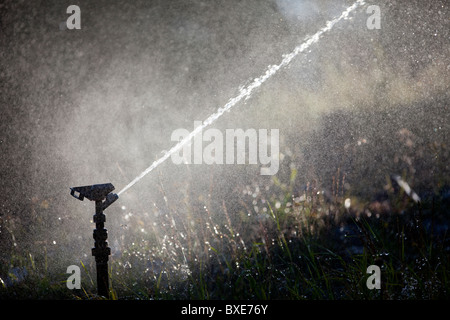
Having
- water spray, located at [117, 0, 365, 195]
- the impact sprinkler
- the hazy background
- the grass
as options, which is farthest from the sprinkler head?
water spray, located at [117, 0, 365, 195]

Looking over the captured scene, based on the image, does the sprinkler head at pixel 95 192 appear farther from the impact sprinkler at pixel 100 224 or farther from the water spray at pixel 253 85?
the water spray at pixel 253 85

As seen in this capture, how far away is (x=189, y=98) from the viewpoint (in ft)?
15.3

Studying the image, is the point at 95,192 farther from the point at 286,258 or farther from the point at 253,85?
the point at 253,85

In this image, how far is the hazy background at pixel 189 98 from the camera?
3.58m

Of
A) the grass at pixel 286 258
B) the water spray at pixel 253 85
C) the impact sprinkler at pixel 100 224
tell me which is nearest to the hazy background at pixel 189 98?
the water spray at pixel 253 85

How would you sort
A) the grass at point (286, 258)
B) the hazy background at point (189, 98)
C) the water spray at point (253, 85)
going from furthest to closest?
the water spray at point (253, 85) < the hazy background at point (189, 98) < the grass at point (286, 258)

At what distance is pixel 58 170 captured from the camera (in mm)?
4406

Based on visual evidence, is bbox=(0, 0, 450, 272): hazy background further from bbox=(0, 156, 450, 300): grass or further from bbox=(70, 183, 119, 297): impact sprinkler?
bbox=(70, 183, 119, 297): impact sprinkler

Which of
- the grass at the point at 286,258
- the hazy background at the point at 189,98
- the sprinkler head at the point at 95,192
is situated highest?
the hazy background at the point at 189,98

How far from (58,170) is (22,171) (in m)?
0.61

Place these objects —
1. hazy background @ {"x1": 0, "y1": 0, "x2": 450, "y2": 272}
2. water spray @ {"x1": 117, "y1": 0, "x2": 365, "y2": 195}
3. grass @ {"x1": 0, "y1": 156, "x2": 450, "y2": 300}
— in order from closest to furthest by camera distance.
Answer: grass @ {"x1": 0, "y1": 156, "x2": 450, "y2": 300}
hazy background @ {"x1": 0, "y1": 0, "x2": 450, "y2": 272}
water spray @ {"x1": 117, "y1": 0, "x2": 365, "y2": 195}

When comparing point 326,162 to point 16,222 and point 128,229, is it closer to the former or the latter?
point 128,229

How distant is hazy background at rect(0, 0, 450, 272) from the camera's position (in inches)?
141

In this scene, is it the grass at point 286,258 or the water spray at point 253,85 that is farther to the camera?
the water spray at point 253,85
